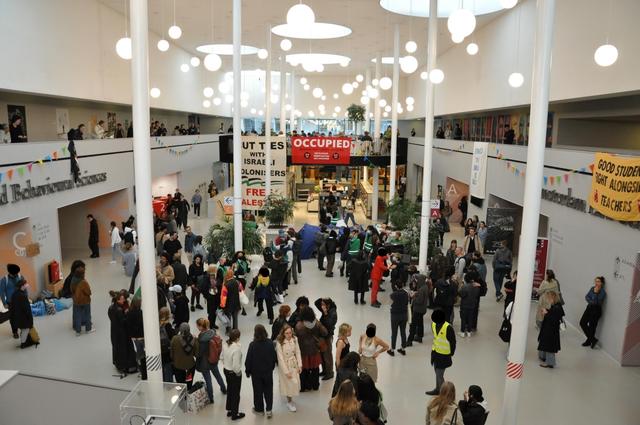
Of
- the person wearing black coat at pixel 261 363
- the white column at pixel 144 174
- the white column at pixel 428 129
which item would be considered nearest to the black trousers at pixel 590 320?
the white column at pixel 428 129

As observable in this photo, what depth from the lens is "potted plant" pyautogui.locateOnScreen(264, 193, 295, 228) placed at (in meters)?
17.8

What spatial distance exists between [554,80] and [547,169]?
100 inches

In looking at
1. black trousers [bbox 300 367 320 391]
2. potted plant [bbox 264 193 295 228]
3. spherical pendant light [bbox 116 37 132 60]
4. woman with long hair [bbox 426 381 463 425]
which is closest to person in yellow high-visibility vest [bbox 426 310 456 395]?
black trousers [bbox 300 367 320 391]

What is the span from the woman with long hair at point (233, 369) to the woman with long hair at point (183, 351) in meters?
0.48

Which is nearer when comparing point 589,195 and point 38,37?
point 589,195

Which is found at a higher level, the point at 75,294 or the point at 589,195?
the point at 589,195

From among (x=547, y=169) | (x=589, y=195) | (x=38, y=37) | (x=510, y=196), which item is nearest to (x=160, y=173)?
(x=38, y=37)

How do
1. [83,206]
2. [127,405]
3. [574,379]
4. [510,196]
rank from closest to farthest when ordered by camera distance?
[127,405], [574,379], [510,196], [83,206]

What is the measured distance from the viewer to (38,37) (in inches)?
539

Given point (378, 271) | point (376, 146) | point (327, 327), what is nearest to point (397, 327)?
point (327, 327)

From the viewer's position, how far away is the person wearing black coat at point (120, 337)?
8133 millimetres

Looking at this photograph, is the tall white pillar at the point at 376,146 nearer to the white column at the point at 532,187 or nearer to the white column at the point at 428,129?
the white column at the point at 428,129

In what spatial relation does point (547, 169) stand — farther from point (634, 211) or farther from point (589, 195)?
point (634, 211)

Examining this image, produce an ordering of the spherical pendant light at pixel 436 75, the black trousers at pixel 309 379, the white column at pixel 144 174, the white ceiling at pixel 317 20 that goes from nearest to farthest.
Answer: the white column at pixel 144 174 → the black trousers at pixel 309 379 → the spherical pendant light at pixel 436 75 → the white ceiling at pixel 317 20
